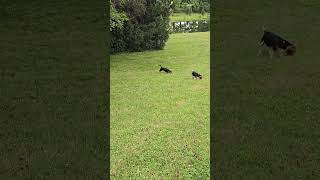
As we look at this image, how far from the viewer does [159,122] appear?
13.2 m

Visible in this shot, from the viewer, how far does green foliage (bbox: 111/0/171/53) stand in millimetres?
28781

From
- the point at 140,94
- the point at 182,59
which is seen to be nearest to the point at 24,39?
the point at 182,59

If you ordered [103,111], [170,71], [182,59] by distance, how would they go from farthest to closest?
[182,59], [170,71], [103,111]

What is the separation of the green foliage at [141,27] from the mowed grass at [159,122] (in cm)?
435

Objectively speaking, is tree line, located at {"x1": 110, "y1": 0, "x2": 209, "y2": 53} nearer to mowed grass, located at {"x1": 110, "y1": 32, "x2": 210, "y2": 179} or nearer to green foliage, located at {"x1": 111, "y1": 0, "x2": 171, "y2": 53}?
green foliage, located at {"x1": 111, "y1": 0, "x2": 171, "y2": 53}

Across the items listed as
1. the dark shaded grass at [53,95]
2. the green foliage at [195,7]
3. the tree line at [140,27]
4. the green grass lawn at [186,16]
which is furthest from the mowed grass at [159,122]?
the green foliage at [195,7]

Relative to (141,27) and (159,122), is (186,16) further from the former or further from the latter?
(159,122)

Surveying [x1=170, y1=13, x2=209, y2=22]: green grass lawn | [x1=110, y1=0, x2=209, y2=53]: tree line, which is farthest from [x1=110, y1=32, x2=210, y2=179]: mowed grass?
[x1=170, y1=13, x2=209, y2=22]: green grass lawn

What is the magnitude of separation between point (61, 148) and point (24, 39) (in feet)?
55.7
